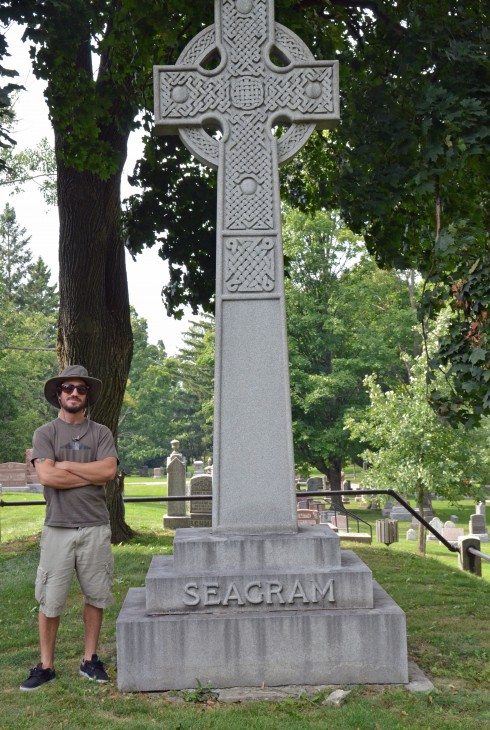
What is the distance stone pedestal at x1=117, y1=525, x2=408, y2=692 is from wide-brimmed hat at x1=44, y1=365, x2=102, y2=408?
4.11ft

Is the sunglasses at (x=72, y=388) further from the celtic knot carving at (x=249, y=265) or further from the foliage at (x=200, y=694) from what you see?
the foliage at (x=200, y=694)

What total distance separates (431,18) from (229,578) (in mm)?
5758

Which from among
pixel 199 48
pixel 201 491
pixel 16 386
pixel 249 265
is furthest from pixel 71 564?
pixel 16 386

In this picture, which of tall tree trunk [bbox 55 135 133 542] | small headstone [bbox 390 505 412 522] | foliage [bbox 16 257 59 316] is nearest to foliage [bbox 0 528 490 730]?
tall tree trunk [bbox 55 135 133 542]

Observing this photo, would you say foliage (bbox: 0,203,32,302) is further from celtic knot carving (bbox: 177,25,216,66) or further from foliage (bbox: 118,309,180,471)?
celtic knot carving (bbox: 177,25,216,66)

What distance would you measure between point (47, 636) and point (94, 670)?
0.39 meters

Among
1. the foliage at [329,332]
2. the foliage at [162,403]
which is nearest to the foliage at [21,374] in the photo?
the foliage at [162,403]

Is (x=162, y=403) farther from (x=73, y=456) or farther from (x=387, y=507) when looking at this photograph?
(x=73, y=456)

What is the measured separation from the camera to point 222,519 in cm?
607

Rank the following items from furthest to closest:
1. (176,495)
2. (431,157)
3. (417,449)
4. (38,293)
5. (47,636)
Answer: (38,293) < (417,449) < (176,495) < (431,157) < (47,636)

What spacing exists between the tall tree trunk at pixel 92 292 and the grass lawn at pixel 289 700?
12.2ft

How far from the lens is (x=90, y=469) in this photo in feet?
18.5

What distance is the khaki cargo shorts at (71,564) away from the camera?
18.6 feet

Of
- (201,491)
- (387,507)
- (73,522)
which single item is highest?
(73,522)
